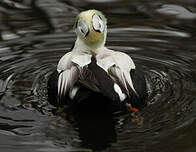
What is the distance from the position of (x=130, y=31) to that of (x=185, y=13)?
3.06 ft

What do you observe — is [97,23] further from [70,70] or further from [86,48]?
[70,70]

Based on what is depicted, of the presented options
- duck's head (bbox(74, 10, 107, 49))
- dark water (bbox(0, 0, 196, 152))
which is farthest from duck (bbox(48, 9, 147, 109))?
dark water (bbox(0, 0, 196, 152))

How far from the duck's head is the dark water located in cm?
63

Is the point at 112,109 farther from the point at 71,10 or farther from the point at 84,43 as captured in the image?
the point at 71,10

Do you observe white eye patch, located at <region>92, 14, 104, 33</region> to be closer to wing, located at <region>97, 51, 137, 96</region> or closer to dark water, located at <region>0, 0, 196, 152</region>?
wing, located at <region>97, 51, 137, 96</region>

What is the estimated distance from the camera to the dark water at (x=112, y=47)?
4762mm

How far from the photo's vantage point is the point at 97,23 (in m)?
5.53

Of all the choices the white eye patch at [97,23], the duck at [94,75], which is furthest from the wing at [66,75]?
the white eye patch at [97,23]

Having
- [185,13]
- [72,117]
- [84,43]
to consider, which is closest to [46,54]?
[84,43]

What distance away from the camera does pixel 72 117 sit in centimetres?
521

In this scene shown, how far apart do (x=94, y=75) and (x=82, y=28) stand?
0.77 m

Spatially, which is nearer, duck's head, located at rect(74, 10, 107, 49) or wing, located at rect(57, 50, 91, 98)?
wing, located at rect(57, 50, 91, 98)

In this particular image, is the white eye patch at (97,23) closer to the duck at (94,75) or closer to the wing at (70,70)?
the duck at (94,75)

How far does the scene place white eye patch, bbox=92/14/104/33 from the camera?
551 centimetres
